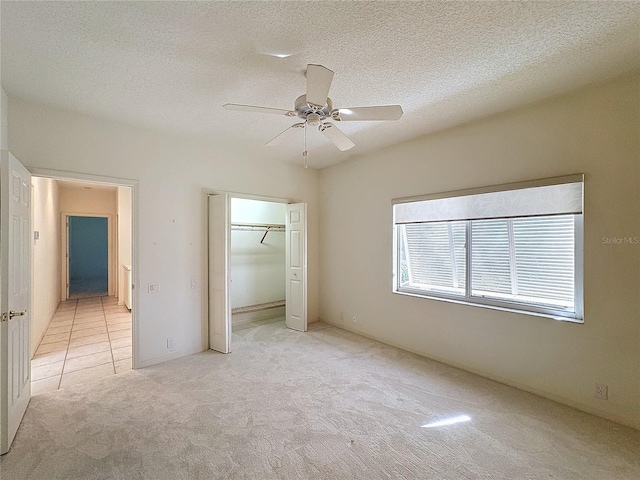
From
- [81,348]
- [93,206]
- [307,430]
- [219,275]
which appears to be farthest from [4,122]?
[93,206]

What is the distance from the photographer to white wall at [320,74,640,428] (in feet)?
7.56

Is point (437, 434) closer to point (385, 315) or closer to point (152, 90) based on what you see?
point (385, 315)

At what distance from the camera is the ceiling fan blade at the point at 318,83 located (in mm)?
1732

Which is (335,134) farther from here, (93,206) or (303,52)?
(93,206)

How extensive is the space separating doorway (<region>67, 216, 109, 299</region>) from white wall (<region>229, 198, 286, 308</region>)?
21.9ft

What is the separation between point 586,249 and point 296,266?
3.63 meters

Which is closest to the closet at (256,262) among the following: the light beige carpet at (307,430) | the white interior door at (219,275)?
the white interior door at (219,275)

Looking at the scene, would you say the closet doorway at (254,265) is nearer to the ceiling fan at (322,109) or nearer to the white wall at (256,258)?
the white wall at (256,258)

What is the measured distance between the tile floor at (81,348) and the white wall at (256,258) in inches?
72.8

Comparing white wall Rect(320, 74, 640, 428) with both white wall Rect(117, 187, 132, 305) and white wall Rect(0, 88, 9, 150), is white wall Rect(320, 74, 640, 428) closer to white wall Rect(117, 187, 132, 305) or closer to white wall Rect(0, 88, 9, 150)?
white wall Rect(0, 88, 9, 150)

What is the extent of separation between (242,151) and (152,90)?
68.1 inches

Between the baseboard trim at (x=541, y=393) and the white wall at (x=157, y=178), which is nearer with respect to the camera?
the baseboard trim at (x=541, y=393)

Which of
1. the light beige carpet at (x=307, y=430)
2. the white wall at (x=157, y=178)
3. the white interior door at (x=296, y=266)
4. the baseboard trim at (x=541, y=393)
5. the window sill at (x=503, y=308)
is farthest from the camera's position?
the white interior door at (x=296, y=266)

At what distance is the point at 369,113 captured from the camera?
222cm
